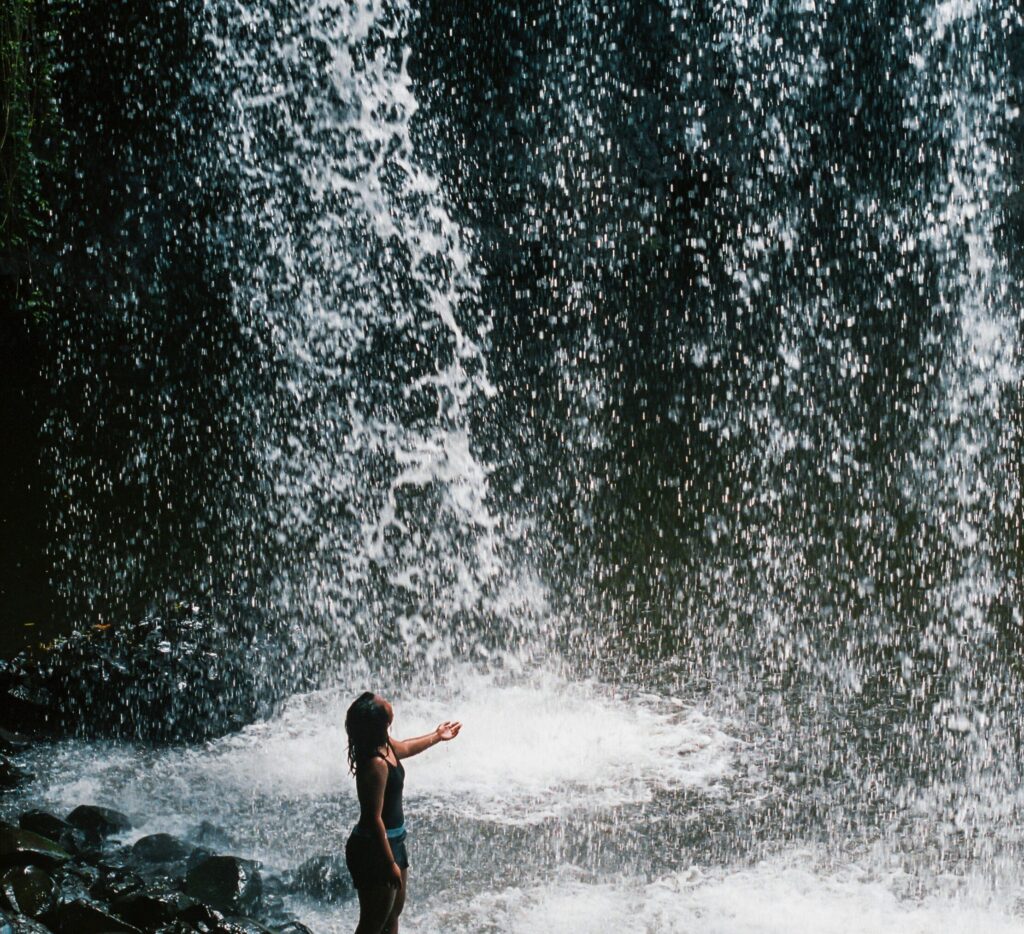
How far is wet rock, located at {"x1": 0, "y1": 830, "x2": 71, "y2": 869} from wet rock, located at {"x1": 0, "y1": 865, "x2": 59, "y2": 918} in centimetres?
19

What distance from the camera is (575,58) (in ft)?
66.8

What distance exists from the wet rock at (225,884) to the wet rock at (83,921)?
1.50 feet

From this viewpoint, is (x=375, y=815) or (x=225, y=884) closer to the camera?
(x=375, y=815)

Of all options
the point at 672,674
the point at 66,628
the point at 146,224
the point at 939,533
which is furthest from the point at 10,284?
the point at 939,533

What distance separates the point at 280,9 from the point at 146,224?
14.0ft

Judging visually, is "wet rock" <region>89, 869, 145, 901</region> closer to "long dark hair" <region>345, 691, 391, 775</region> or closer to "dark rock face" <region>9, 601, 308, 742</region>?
"long dark hair" <region>345, 691, 391, 775</region>

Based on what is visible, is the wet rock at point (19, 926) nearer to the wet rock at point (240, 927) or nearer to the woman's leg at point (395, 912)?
the wet rock at point (240, 927)

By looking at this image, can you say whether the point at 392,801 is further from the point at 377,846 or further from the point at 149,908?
the point at 149,908

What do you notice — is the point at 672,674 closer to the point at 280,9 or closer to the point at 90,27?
the point at 280,9

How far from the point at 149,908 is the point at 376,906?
1.26 m

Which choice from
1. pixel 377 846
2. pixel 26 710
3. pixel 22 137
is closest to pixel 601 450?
pixel 22 137

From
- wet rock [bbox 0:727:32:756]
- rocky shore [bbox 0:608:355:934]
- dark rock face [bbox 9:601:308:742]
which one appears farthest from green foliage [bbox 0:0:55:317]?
wet rock [bbox 0:727:32:756]

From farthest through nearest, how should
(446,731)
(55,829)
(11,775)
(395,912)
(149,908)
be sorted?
(11,775) → (55,829) → (149,908) → (446,731) → (395,912)

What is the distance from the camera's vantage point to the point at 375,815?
349cm
